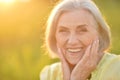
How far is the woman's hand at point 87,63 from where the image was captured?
3.76 meters

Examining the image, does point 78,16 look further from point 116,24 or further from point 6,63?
point 116,24

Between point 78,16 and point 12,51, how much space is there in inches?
162

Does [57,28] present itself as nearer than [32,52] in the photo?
Yes

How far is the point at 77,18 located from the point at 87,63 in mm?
320

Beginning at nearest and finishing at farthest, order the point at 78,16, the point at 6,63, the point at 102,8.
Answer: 1. the point at 78,16
2. the point at 6,63
3. the point at 102,8

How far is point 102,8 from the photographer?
411 inches

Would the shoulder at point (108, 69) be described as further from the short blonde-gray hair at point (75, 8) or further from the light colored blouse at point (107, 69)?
the short blonde-gray hair at point (75, 8)

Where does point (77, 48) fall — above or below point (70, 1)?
below

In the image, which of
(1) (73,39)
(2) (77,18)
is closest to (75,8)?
(2) (77,18)

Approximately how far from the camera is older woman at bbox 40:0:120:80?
373cm

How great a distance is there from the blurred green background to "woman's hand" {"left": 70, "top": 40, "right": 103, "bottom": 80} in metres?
1.65

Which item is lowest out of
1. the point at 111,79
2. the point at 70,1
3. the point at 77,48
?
the point at 111,79

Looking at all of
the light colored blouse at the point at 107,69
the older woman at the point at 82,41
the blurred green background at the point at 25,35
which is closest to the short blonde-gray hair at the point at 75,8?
the older woman at the point at 82,41

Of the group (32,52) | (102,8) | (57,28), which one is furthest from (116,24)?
(57,28)
